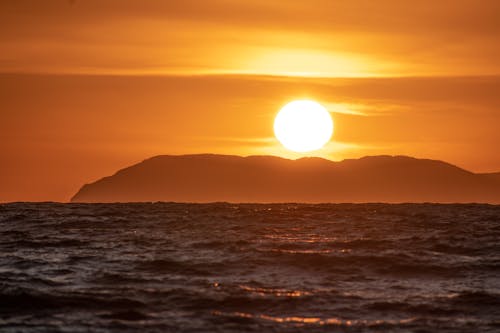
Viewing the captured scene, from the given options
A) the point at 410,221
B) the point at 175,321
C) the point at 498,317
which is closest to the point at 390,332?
the point at 498,317

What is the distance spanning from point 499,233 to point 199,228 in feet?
66.4

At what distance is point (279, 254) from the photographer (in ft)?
133

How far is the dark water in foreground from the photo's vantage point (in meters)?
24.3

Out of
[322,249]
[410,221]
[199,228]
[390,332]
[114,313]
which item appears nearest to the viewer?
[390,332]

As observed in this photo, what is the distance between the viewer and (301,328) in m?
23.5

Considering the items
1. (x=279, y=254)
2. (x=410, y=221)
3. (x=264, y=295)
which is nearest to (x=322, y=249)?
(x=279, y=254)

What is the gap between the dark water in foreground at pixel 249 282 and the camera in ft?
79.8

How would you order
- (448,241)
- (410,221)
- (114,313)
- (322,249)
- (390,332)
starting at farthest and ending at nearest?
(410,221) < (448,241) < (322,249) < (114,313) < (390,332)

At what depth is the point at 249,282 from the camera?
31.1 meters

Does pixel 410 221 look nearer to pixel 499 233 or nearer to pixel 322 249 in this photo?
pixel 499 233

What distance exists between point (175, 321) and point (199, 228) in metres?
36.1

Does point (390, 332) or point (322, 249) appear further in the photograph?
point (322, 249)

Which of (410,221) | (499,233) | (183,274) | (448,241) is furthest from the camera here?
(410,221)

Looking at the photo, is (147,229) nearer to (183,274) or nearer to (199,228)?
(199,228)
